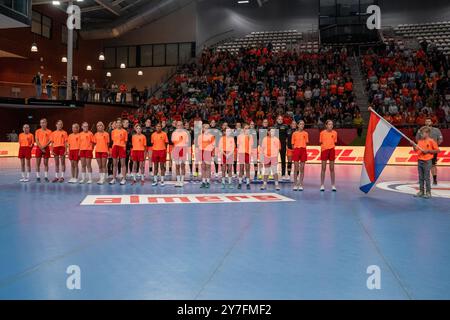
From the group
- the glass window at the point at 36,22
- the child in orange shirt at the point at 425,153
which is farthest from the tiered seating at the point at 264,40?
the child in orange shirt at the point at 425,153

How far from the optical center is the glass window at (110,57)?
37219 millimetres

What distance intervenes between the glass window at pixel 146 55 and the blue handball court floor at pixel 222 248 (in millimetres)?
28290

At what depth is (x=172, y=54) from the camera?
35.6 metres

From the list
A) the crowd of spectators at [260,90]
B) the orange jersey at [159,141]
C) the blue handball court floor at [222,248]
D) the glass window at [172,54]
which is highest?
the glass window at [172,54]

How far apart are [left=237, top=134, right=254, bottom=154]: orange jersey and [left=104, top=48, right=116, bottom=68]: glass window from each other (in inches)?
1127

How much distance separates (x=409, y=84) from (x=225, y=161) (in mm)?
17168

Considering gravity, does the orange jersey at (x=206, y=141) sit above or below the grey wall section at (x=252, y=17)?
below

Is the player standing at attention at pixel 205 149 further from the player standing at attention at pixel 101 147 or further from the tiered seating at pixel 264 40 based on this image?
the tiered seating at pixel 264 40

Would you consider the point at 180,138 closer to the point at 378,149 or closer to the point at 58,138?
the point at 58,138

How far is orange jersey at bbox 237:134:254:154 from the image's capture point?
11.6 m

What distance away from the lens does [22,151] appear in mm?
12664

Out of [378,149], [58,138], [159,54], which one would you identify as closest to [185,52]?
[159,54]

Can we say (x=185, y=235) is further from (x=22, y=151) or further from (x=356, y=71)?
(x=356, y=71)

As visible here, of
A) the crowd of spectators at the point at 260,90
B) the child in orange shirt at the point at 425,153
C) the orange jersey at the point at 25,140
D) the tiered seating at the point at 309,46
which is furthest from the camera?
the tiered seating at the point at 309,46
